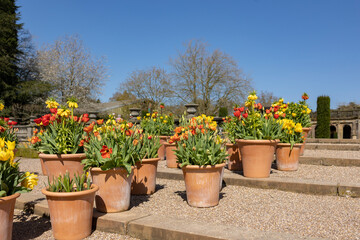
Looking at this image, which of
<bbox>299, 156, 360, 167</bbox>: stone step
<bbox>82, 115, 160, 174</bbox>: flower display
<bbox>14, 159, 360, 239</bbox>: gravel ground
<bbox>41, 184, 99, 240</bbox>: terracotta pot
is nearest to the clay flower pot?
<bbox>14, 159, 360, 239</bbox>: gravel ground

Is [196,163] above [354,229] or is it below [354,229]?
above

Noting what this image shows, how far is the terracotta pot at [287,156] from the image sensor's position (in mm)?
5359

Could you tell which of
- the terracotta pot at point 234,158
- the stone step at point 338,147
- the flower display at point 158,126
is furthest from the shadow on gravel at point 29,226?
the stone step at point 338,147

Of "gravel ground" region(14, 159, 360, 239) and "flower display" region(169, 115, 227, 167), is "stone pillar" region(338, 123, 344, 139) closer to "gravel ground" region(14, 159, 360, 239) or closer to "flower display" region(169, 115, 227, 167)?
"gravel ground" region(14, 159, 360, 239)

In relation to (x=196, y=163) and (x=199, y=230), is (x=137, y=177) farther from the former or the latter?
(x=199, y=230)

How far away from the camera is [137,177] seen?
13.7 ft

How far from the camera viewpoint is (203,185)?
11.7 ft

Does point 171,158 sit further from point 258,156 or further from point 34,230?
point 34,230

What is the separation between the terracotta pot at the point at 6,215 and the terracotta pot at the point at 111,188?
867 millimetres

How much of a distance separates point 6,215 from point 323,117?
61.9 feet

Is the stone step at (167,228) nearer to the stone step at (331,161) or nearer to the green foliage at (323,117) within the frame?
the stone step at (331,161)

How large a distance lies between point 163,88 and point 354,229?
29874mm

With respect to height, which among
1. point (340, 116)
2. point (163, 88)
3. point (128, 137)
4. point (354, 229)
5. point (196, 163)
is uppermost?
point (163, 88)

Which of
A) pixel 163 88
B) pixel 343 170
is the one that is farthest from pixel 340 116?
pixel 343 170
